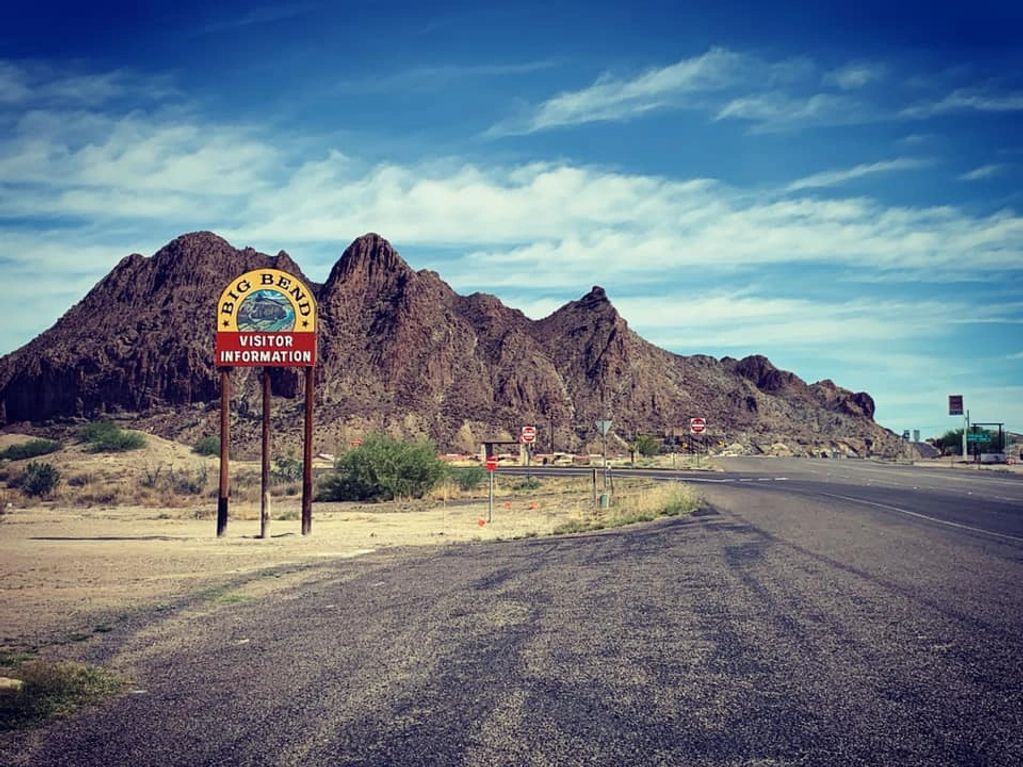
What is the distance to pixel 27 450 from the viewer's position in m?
56.6

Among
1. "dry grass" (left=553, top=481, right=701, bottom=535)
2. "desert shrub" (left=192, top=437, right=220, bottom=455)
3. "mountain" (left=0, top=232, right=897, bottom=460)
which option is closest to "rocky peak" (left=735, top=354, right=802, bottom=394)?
"mountain" (left=0, top=232, right=897, bottom=460)

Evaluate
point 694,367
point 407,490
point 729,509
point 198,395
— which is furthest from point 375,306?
point 729,509

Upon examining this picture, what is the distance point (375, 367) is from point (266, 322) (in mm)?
80553

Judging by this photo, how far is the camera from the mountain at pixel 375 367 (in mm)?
97812

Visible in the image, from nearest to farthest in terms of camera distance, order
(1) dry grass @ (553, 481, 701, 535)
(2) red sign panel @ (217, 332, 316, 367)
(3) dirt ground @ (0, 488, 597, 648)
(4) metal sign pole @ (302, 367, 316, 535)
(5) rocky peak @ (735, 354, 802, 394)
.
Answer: (3) dirt ground @ (0, 488, 597, 648) → (2) red sign panel @ (217, 332, 316, 367) → (4) metal sign pole @ (302, 367, 316, 535) → (1) dry grass @ (553, 481, 701, 535) → (5) rocky peak @ (735, 354, 802, 394)

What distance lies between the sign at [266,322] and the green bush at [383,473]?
1888 centimetres

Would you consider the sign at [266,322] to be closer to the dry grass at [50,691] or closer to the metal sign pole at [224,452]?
the metal sign pole at [224,452]

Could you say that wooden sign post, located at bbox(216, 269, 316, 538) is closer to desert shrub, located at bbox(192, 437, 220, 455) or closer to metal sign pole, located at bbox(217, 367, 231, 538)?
metal sign pole, located at bbox(217, 367, 231, 538)

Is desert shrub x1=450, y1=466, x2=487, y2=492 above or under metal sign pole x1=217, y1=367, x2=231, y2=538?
under

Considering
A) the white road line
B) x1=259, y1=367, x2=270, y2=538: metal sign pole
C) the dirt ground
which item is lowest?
the dirt ground

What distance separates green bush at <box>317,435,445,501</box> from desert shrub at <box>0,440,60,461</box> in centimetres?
2463

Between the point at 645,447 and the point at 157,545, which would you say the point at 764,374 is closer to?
the point at 645,447

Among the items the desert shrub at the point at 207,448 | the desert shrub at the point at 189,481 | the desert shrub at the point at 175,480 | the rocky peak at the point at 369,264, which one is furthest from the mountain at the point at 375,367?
the desert shrub at the point at 189,481

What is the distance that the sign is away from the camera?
21.9 meters
